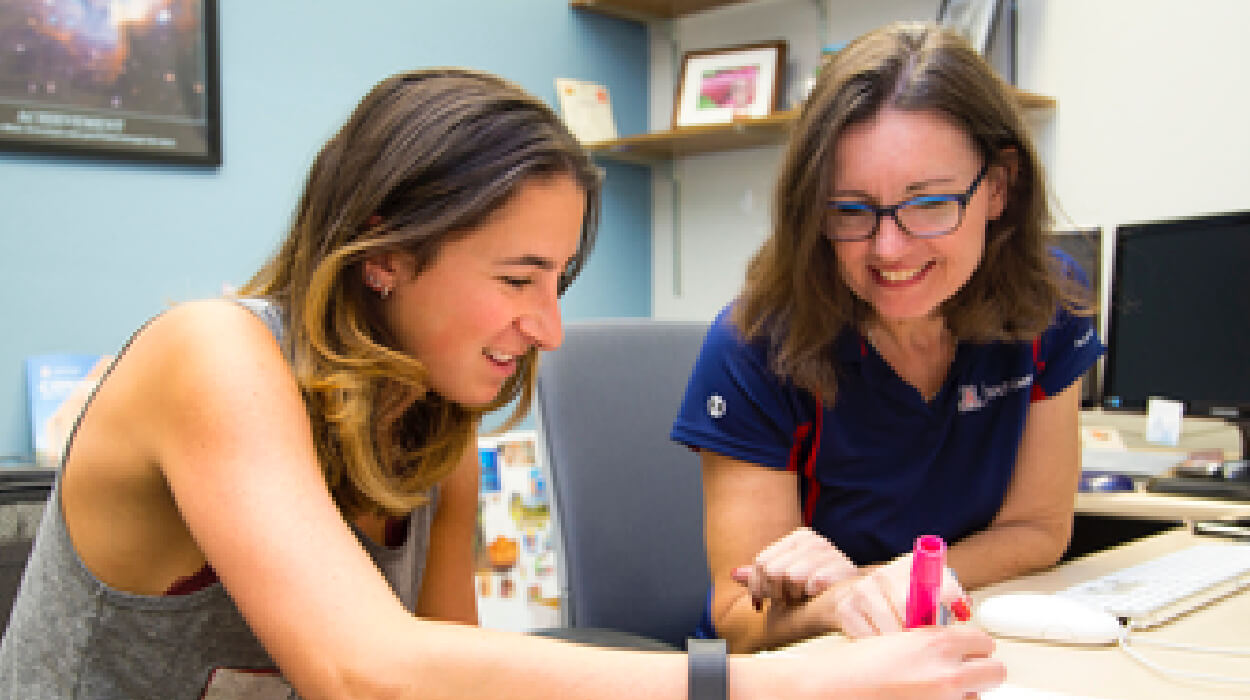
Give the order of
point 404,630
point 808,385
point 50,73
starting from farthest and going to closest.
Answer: point 50,73
point 808,385
point 404,630

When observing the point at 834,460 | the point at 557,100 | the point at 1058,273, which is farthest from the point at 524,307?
the point at 557,100

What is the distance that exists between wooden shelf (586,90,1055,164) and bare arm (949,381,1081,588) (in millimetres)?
1461

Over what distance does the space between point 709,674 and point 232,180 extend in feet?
6.96

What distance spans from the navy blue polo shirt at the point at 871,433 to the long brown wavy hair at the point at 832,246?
31 mm

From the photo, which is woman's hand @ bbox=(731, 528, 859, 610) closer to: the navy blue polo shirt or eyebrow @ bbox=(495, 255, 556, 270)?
the navy blue polo shirt

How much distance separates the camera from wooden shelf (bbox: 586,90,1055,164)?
275 centimetres

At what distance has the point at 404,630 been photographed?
0.63 meters

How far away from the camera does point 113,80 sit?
7.12ft

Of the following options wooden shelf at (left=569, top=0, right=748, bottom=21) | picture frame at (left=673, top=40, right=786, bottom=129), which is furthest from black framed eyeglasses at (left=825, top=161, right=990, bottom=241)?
wooden shelf at (left=569, top=0, right=748, bottom=21)

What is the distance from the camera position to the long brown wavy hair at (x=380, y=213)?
0.82 m

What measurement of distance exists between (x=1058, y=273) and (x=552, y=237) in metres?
0.76

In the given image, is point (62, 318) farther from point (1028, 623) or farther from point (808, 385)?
point (1028, 623)

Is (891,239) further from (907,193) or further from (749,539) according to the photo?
(749,539)

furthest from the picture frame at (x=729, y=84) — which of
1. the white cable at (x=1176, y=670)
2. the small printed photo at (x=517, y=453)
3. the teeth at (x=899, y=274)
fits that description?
the white cable at (x=1176, y=670)
